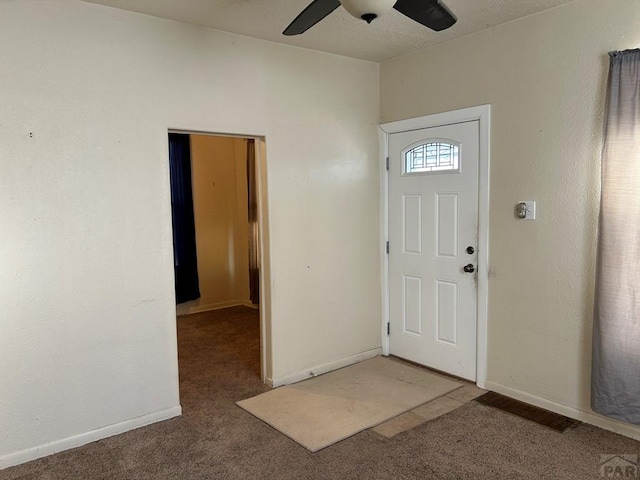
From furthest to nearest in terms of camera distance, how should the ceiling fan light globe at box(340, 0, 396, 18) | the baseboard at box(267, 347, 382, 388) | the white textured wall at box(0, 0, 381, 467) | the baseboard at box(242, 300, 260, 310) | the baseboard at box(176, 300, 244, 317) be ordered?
the baseboard at box(242, 300, 260, 310), the baseboard at box(176, 300, 244, 317), the baseboard at box(267, 347, 382, 388), the white textured wall at box(0, 0, 381, 467), the ceiling fan light globe at box(340, 0, 396, 18)

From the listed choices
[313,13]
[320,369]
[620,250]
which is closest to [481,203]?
[620,250]

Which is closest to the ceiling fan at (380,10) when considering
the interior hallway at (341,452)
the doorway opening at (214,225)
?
the interior hallway at (341,452)

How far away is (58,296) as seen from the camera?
8.86 feet

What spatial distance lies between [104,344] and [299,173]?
1.81m

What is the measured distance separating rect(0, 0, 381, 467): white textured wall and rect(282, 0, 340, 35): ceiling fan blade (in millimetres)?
1135

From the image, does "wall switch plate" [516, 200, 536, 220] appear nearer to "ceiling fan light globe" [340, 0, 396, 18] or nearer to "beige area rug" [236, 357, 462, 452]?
"beige area rug" [236, 357, 462, 452]

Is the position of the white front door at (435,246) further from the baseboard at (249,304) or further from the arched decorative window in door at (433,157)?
the baseboard at (249,304)

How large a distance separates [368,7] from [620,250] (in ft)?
6.46

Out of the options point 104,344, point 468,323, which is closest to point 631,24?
point 468,323

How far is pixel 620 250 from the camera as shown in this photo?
8.69 feet

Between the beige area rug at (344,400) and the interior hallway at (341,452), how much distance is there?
10cm

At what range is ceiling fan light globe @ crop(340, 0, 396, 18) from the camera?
1.74m

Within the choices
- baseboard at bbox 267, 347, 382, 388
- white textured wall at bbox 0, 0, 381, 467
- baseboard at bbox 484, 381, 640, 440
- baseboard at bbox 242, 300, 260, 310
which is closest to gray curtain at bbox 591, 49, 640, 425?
baseboard at bbox 484, 381, 640, 440

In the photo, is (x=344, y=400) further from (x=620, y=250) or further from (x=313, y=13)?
(x=313, y=13)
